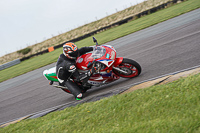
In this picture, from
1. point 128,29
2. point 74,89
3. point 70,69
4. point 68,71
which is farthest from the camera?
point 128,29

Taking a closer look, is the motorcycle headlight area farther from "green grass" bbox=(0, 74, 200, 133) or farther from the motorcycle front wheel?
"green grass" bbox=(0, 74, 200, 133)

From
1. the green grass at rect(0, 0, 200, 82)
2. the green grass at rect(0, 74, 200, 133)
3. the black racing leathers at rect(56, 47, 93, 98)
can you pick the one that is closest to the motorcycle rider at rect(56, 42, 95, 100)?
the black racing leathers at rect(56, 47, 93, 98)

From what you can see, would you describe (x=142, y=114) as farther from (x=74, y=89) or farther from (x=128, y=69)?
(x=74, y=89)

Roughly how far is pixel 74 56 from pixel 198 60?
11.9 ft

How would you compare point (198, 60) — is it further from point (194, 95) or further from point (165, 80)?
point (194, 95)

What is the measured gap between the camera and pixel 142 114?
389 cm

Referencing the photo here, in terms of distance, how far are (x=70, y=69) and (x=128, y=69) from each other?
5.79 feet

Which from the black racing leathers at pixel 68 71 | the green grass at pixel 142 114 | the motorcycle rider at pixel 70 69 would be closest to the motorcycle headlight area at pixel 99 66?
the motorcycle rider at pixel 70 69

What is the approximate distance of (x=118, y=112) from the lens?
4.41 meters

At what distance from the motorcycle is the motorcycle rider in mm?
191

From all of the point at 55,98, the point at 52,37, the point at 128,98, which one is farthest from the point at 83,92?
the point at 52,37

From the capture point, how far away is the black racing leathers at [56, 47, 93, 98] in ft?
22.7

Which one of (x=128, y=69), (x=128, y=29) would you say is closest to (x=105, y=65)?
(x=128, y=69)

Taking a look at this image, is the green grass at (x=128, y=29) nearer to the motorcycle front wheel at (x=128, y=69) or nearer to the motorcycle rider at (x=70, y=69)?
the motorcycle rider at (x=70, y=69)
